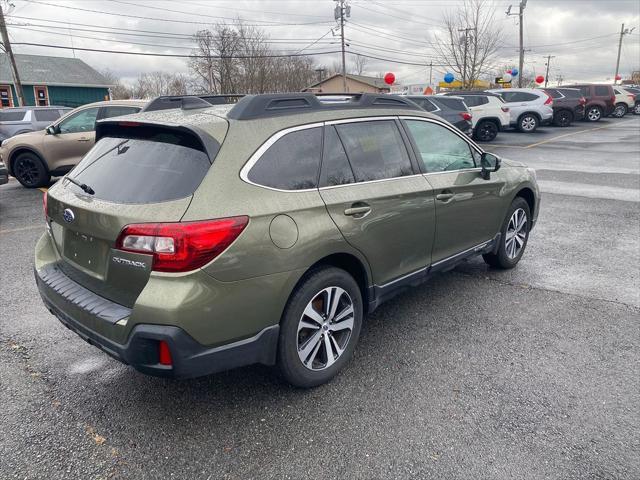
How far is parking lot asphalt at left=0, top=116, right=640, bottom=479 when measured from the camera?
2422 mm

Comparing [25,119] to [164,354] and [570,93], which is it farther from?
[570,93]

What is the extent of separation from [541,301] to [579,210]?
4.40m

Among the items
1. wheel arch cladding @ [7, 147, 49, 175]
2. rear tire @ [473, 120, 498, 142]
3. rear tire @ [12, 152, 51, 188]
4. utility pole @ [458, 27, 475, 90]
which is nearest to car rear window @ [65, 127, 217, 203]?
wheel arch cladding @ [7, 147, 49, 175]

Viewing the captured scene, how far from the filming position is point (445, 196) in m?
3.84

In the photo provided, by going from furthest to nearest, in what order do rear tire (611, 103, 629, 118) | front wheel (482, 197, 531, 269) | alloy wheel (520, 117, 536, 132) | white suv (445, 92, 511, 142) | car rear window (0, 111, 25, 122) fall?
rear tire (611, 103, 629, 118) → alloy wheel (520, 117, 536, 132) → white suv (445, 92, 511, 142) → car rear window (0, 111, 25, 122) → front wheel (482, 197, 531, 269)

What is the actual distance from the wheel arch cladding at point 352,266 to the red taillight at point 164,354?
88 centimetres

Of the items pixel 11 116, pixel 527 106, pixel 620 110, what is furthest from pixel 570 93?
pixel 11 116

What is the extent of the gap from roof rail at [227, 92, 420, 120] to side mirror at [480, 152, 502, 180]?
3.94 feet

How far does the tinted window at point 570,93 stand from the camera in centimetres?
2558

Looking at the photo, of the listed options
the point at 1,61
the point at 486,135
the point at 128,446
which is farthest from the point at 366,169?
the point at 1,61

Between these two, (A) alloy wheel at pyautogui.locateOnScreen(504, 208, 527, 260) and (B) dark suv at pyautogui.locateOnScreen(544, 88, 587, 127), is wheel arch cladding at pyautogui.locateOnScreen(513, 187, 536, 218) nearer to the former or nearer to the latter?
Result: (A) alloy wheel at pyautogui.locateOnScreen(504, 208, 527, 260)

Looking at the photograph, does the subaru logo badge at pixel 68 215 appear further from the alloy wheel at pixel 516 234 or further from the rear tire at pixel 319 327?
the alloy wheel at pixel 516 234

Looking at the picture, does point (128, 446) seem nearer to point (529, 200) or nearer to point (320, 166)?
point (320, 166)

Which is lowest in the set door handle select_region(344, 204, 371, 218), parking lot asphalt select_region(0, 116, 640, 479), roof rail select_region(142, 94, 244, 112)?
parking lot asphalt select_region(0, 116, 640, 479)
